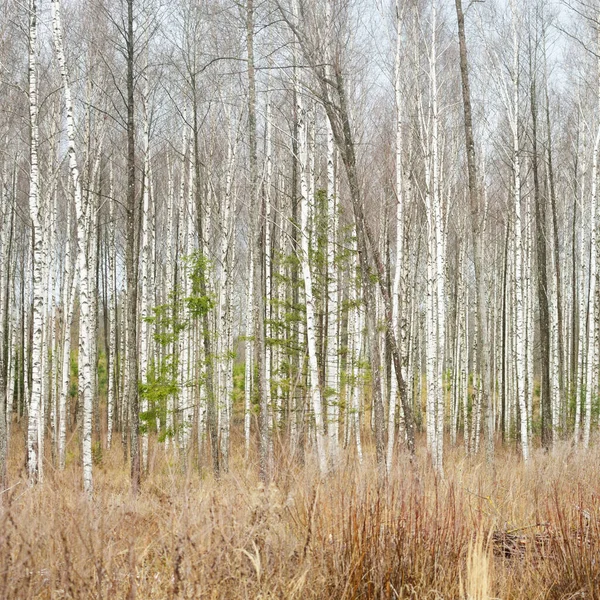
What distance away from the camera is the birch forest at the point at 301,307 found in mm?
3449

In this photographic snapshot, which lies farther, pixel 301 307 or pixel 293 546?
pixel 301 307

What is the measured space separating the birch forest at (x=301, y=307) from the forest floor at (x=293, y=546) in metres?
0.02

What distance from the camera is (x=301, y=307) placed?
38.7 feet

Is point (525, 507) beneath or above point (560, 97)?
beneath

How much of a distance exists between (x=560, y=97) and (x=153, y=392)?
43.5 feet

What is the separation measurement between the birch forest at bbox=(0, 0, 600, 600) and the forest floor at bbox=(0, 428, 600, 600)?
22mm

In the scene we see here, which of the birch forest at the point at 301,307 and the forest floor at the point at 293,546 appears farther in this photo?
the birch forest at the point at 301,307

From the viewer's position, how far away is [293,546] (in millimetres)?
3492

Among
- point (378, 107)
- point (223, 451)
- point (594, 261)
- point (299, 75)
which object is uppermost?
point (378, 107)

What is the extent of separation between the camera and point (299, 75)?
1062cm

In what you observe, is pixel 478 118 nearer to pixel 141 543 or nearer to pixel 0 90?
pixel 0 90

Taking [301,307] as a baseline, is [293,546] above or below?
below

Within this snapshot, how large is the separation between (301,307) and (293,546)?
27.5ft

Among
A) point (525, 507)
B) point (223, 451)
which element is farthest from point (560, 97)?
point (525, 507)
